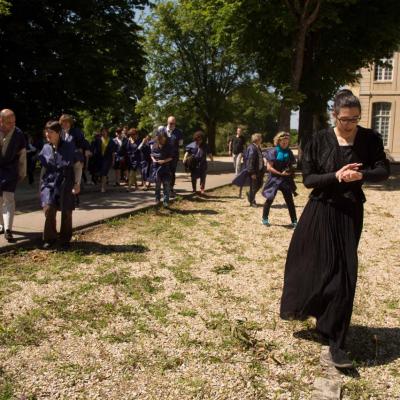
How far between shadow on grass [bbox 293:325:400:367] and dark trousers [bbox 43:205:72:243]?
13.1ft

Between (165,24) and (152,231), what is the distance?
111ft

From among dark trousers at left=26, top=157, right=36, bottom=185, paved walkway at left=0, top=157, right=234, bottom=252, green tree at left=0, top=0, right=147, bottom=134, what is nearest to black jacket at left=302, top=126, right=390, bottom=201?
paved walkway at left=0, top=157, right=234, bottom=252

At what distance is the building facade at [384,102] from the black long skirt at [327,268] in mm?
39879

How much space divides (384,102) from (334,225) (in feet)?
135

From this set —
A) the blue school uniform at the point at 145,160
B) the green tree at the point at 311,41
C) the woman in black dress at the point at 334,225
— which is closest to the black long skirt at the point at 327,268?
the woman in black dress at the point at 334,225

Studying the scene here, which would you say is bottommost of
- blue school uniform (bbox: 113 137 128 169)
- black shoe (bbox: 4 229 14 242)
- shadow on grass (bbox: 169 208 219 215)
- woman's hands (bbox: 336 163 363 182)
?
black shoe (bbox: 4 229 14 242)

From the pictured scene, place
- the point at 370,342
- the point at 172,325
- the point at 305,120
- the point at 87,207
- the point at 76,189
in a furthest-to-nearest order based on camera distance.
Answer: the point at 305,120
the point at 87,207
the point at 76,189
the point at 172,325
the point at 370,342

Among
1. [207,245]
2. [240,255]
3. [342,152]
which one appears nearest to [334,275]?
[342,152]

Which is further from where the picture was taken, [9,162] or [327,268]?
[9,162]

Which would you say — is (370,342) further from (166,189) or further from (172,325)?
(166,189)

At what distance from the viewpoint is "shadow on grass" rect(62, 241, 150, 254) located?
735 cm

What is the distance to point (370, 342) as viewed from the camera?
14.7 feet

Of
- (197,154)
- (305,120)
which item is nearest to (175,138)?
(197,154)

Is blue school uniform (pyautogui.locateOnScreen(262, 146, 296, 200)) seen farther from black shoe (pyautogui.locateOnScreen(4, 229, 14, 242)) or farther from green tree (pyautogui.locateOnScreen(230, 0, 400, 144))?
green tree (pyautogui.locateOnScreen(230, 0, 400, 144))
